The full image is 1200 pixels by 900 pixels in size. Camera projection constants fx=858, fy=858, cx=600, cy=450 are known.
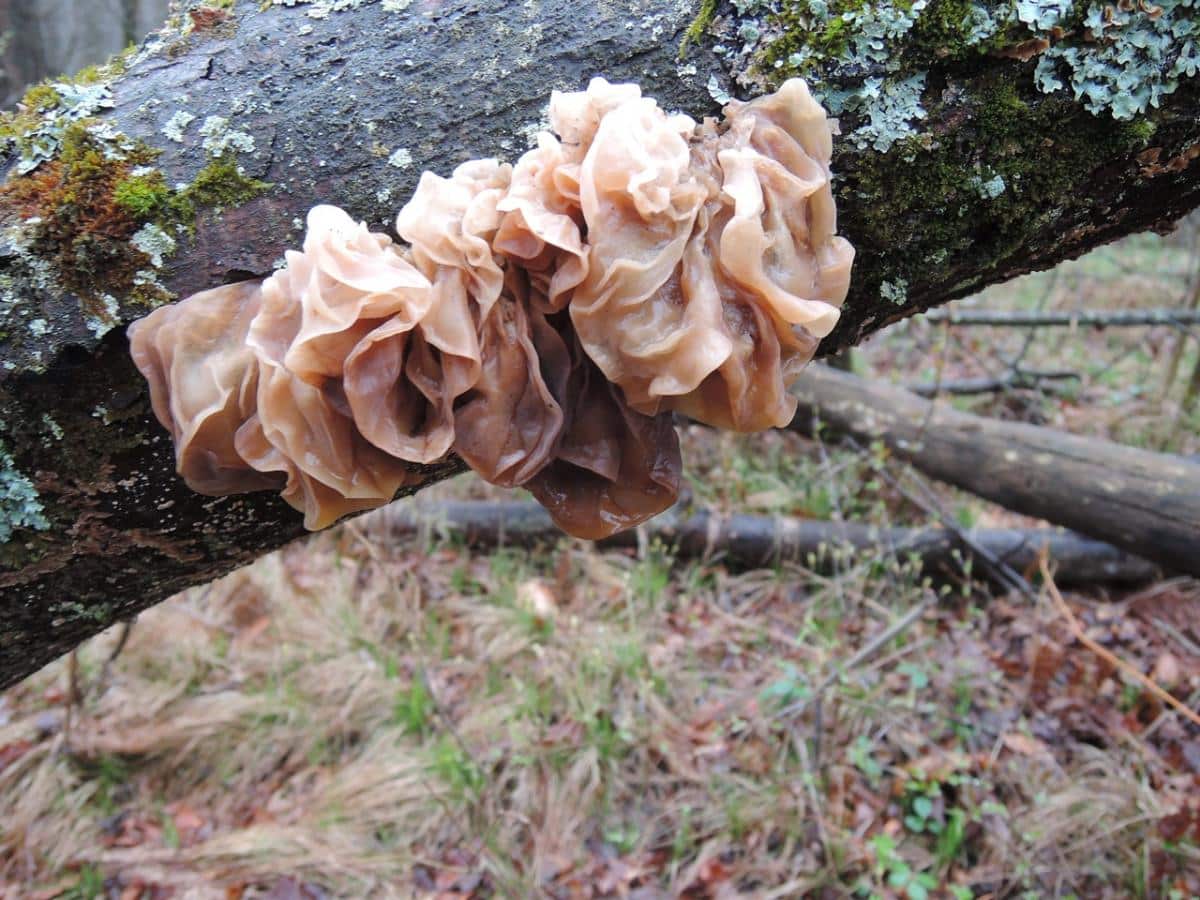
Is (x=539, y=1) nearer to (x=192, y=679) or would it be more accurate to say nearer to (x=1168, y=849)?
(x=1168, y=849)

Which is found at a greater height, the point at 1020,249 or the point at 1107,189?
the point at 1107,189

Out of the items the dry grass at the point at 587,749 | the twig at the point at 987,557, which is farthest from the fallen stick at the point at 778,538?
the dry grass at the point at 587,749

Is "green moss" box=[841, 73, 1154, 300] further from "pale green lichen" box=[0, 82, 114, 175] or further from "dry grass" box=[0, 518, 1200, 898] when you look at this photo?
"dry grass" box=[0, 518, 1200, 898]

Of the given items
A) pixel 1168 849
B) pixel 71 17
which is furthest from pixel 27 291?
pixel 71 17

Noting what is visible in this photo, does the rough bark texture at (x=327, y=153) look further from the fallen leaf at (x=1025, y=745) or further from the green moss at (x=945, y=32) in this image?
the fallen leaf at (x=1025, y=745)

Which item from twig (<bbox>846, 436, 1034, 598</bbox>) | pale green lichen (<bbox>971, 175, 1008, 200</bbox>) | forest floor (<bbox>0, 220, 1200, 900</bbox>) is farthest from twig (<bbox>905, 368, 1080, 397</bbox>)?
pale green lichen (<bbox>971, 175, 1008, 200</bbox>)

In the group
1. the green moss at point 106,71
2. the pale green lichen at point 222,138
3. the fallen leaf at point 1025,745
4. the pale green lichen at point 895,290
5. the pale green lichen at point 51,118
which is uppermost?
the green moss at point 106,71

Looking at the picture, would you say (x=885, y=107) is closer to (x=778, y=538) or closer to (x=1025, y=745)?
(x=1025, y=745)
